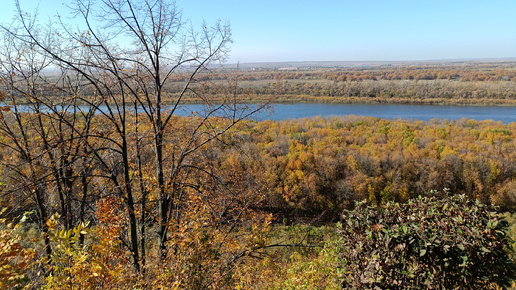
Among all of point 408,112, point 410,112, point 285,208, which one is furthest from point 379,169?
point 410,112

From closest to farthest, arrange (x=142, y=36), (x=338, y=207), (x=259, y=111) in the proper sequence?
(x=142, y=36), (x=259, y=111), (x=338, y=207)

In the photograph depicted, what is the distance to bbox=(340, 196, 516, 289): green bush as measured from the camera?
312 centimetres

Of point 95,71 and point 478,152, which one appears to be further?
point 478,152

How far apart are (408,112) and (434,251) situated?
44334mm

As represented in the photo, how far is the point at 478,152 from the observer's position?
66.9ft

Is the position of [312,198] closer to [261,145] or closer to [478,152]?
[261,145]

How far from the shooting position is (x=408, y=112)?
139 ft

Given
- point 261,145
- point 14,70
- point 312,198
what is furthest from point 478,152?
point 14,70

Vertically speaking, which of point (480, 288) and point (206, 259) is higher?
point (206, 259)

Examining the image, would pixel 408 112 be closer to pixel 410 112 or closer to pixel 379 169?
pixel 410 112

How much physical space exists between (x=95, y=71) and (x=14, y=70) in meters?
1.93

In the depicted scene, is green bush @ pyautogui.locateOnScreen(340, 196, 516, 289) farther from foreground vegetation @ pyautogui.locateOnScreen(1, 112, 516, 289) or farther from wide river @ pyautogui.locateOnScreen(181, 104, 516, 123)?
wide river @ pyautogui.locateOnScreen(181, 104, 516, 123)

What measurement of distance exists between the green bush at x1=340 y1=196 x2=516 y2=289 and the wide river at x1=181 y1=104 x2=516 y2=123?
104 ft

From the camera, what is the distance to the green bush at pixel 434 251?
3.12m
